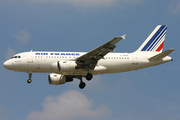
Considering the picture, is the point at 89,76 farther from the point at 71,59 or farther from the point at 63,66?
the point at 63,66

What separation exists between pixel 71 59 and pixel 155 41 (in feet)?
Answer: 45.1

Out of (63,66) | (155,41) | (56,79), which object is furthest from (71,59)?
(155,41)

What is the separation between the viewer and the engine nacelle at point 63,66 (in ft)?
154

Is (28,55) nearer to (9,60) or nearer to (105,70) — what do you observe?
(9,60)

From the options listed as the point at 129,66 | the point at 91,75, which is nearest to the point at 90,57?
the point at 91,75

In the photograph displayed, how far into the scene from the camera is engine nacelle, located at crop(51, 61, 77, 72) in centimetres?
4703

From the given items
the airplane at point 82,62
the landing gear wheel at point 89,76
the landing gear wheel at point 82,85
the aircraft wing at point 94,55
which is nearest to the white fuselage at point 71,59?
the airplane at point 82,62

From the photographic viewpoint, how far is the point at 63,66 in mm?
47062

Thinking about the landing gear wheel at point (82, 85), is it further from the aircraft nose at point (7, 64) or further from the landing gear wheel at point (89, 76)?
the aircraft nose at point (7, 64)

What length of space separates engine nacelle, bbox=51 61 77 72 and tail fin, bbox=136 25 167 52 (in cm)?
1109

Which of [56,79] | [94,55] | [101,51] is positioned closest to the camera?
[101,51]

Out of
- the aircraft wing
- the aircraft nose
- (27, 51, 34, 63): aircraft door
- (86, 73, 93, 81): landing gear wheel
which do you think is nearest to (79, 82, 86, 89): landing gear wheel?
(86, 73, 93, 81): landing gear wheel

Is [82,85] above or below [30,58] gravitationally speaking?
below

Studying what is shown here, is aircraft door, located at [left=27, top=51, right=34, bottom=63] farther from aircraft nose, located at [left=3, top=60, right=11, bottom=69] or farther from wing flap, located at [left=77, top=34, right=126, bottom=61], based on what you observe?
wing flap, located at [left=77, top=34, right=126, bottom=61]
